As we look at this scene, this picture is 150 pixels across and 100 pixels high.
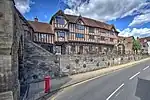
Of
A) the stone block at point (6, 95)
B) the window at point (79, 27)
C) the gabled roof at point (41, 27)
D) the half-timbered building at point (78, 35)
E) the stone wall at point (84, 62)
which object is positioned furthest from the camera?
the window at point (79, 27)

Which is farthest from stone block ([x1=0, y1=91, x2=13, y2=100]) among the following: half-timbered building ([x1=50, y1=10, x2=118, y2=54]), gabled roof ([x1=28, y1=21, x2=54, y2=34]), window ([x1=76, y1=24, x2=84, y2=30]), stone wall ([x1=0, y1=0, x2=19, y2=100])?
window ([x1=76, y1=24, x2=84, y2=30])

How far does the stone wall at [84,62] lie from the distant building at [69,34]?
729 centimetres

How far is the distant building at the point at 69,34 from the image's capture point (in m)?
30.3

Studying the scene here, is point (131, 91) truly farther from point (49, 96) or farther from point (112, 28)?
point (112, 28)

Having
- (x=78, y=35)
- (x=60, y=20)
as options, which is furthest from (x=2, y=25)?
(x=78, y=35)

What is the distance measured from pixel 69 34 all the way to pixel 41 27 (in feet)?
20.2

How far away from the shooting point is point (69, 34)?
1278 inches

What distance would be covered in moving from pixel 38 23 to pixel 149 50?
209 ft

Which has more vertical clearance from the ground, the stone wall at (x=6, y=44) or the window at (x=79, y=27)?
the window at (x=79, y=27)

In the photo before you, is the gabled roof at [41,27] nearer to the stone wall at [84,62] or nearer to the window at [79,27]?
the window at [79,27]

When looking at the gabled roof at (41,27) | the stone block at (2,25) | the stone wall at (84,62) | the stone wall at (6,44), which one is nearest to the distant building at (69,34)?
the gabled roof at (41,27)

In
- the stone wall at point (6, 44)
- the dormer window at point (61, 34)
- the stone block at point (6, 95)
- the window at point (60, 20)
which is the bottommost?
the stone block at point (6, 95)

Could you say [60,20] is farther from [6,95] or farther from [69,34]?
[6,95]

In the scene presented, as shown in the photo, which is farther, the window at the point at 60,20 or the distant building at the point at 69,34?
the window at the point at 60,20
